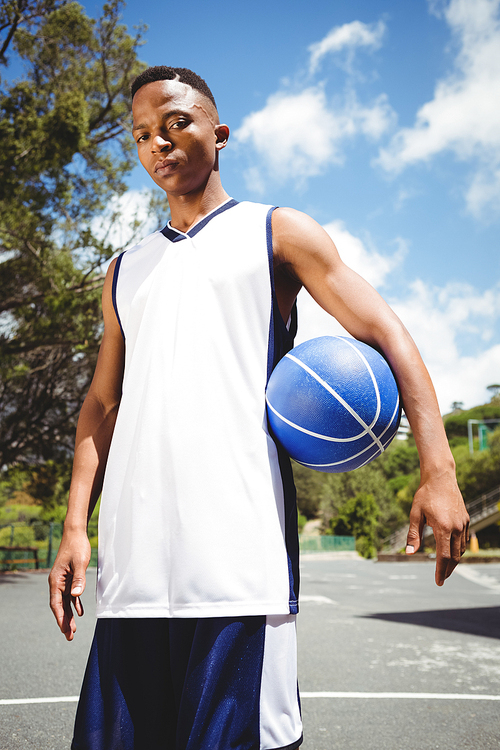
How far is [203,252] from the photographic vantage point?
1.77 meters

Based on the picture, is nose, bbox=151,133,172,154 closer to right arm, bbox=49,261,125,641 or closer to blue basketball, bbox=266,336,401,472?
right arm, bbox=49,261,125,641

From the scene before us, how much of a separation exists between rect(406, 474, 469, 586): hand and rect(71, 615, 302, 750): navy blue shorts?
38 centimetres

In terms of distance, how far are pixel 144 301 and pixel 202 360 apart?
304 millimetres

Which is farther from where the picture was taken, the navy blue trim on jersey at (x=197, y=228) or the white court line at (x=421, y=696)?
the white court line at (x=421, y=696)

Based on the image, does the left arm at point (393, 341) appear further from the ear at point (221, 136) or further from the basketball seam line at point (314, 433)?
the ear at point (221, 136)

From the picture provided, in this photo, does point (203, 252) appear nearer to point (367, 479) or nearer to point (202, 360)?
point (202, 360)

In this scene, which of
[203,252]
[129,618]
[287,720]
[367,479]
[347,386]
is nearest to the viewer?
[287,720]

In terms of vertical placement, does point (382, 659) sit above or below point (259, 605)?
below

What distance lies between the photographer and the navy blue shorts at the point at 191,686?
1.38 m

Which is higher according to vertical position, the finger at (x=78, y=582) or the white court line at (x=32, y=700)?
the finger at (x=78, y=582)

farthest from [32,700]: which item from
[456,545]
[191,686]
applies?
[456,545]

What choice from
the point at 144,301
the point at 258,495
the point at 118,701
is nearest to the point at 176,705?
the point at 118,701

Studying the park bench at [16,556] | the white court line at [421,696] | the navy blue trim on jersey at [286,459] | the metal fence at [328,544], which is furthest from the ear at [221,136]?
the metal fence at [328,544]

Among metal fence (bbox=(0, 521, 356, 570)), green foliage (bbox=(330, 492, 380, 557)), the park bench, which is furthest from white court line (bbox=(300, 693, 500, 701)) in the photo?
green foliage (bbox=(330, 492, 380, 557))
